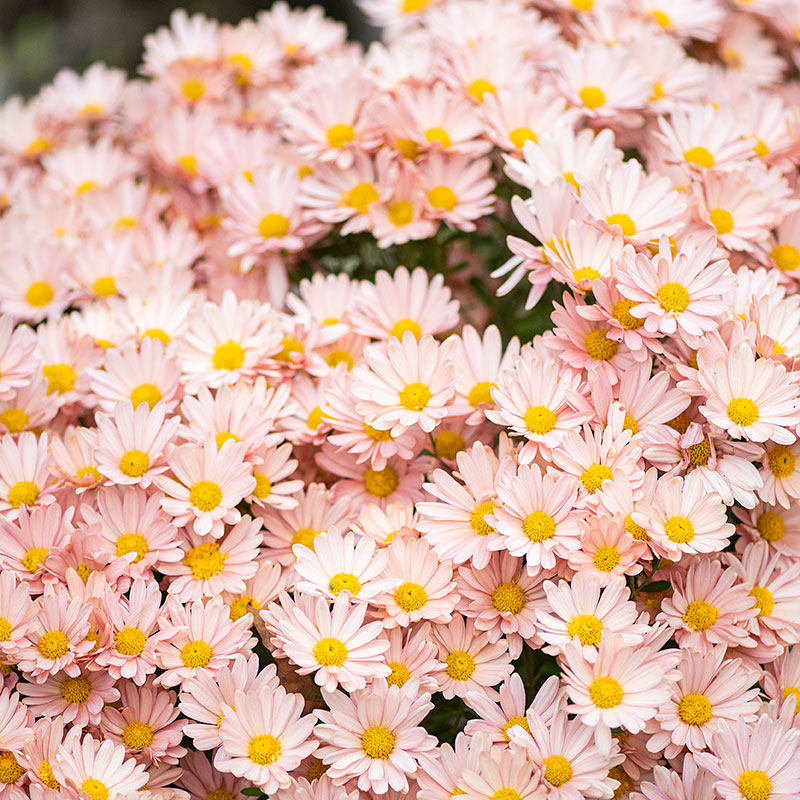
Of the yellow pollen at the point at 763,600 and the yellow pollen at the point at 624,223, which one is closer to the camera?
the yellow pollen at the point at 763,600

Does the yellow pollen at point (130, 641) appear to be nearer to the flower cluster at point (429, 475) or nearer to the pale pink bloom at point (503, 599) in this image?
the flower cluster at point (429, 475)

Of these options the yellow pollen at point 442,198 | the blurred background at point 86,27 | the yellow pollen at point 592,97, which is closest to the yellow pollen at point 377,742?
the yellow pollen at point 442,198

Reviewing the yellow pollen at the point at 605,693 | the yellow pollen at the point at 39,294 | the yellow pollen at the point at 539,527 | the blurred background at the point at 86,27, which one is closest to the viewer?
the yellow pollen at the point at 605,693

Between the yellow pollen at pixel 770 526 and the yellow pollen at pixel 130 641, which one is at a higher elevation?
the yellow pollen at pixel 130 641

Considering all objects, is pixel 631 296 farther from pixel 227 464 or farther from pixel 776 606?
pixel 227 464

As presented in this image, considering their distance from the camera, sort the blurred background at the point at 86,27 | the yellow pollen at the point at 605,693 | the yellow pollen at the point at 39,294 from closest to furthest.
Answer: the yellow pollen at the point at 605,693 → the yellow pollen at the point at 39,294 → the blurred background at the point at 86,27

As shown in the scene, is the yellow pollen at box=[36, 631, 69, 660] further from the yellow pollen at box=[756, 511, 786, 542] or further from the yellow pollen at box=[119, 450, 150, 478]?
the yellow pollen at box=[756, 511, 786, 542]
